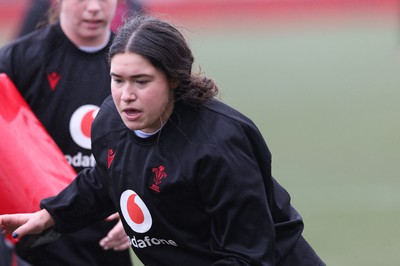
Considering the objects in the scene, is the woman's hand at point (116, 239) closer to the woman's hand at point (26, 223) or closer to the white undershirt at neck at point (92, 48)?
the woman's hand at point (26, 223)

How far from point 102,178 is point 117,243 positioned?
0.84m

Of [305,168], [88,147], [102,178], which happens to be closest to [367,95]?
[305,168]

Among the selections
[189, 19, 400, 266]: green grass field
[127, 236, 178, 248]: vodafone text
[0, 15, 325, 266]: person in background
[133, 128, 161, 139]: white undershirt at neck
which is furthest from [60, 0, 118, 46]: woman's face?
[189, 19, 400, 266]: green grass field

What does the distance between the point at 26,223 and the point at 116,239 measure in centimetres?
77

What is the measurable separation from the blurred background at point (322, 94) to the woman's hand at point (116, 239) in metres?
0.79

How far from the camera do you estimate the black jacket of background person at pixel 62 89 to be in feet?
15.8

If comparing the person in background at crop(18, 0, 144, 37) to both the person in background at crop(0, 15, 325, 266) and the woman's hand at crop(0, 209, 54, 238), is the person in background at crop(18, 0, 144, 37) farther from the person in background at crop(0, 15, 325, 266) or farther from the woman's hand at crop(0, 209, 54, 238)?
the person in background at crop(0, 15, 325, 266)

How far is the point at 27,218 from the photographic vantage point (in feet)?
13.1

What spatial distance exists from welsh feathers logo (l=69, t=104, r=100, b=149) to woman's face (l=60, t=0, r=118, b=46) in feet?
0.99

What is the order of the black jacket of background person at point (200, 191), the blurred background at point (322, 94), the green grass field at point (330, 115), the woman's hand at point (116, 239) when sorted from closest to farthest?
the black jacket of background person at point (200, 191) < the woman's hand at point (116, 239) < the green grass field at point (330, 115) < the blurred background at point (322, 94)

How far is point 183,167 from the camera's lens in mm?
3527

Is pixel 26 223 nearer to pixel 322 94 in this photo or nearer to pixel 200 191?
pixel 200 191

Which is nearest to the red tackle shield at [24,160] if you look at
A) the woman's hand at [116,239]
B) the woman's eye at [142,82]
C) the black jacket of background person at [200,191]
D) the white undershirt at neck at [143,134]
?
the woman's hand at [116,239]

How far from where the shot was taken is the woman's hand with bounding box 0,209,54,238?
3.93 metres
